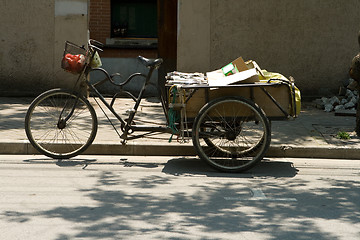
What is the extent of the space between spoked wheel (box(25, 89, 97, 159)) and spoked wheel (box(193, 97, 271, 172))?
4.63ft

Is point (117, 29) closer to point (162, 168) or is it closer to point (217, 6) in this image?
point (217, 6)

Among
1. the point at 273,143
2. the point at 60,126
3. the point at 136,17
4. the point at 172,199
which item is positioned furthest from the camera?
the point at 136,17

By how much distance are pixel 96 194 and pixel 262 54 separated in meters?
7.79

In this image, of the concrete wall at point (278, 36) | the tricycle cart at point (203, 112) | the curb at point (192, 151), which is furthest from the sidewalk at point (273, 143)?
the concrete wall at point (278, 36)

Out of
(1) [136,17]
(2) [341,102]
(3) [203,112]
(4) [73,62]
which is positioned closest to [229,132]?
(3) [203,112]

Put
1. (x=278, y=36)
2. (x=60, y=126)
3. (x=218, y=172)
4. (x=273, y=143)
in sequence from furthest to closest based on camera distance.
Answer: (x=278, y=36) → (x=273, y=143) → (x=60, y=126) → (x=218, y=172)

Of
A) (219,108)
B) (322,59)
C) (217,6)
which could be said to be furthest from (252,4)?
(219,108)

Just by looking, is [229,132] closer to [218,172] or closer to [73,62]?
[218,172]

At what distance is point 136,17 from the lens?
70.0ft

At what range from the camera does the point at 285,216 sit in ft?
19.5

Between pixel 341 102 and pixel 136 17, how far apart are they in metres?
9.92

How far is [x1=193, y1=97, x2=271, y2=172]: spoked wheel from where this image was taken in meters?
7.80

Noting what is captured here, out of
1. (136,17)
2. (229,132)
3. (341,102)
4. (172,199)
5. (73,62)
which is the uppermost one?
(136,17)

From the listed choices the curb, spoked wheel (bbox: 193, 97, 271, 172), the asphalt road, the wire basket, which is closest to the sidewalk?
the curb
